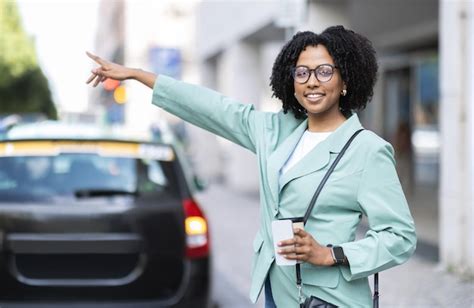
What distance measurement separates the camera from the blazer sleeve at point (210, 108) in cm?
288

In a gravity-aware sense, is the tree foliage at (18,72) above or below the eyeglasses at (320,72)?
above

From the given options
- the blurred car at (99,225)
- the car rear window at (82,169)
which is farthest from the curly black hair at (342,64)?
the car rear window at (82,169)

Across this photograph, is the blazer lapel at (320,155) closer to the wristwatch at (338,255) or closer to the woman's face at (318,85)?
the woman's face at (318,85)

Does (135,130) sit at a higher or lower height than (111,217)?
higher

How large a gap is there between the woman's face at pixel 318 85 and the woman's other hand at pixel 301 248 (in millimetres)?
464

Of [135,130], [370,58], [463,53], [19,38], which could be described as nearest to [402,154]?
[463,53]

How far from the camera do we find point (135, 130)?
589 centimetres

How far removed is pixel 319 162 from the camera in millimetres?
2553

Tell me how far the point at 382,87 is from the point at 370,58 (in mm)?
17355

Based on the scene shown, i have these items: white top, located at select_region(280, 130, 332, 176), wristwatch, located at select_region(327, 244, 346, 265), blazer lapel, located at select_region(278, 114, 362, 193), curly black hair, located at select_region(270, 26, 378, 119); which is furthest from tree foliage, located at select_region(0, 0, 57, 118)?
wristwatch, located at select_region(327, 244, 346, 265)

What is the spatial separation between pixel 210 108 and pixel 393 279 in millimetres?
5453

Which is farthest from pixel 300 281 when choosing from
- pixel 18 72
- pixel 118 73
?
pixel 18 72

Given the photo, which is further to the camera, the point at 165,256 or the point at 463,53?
the point at 463,53

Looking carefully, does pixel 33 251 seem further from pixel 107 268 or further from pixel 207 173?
pixel 207 173
